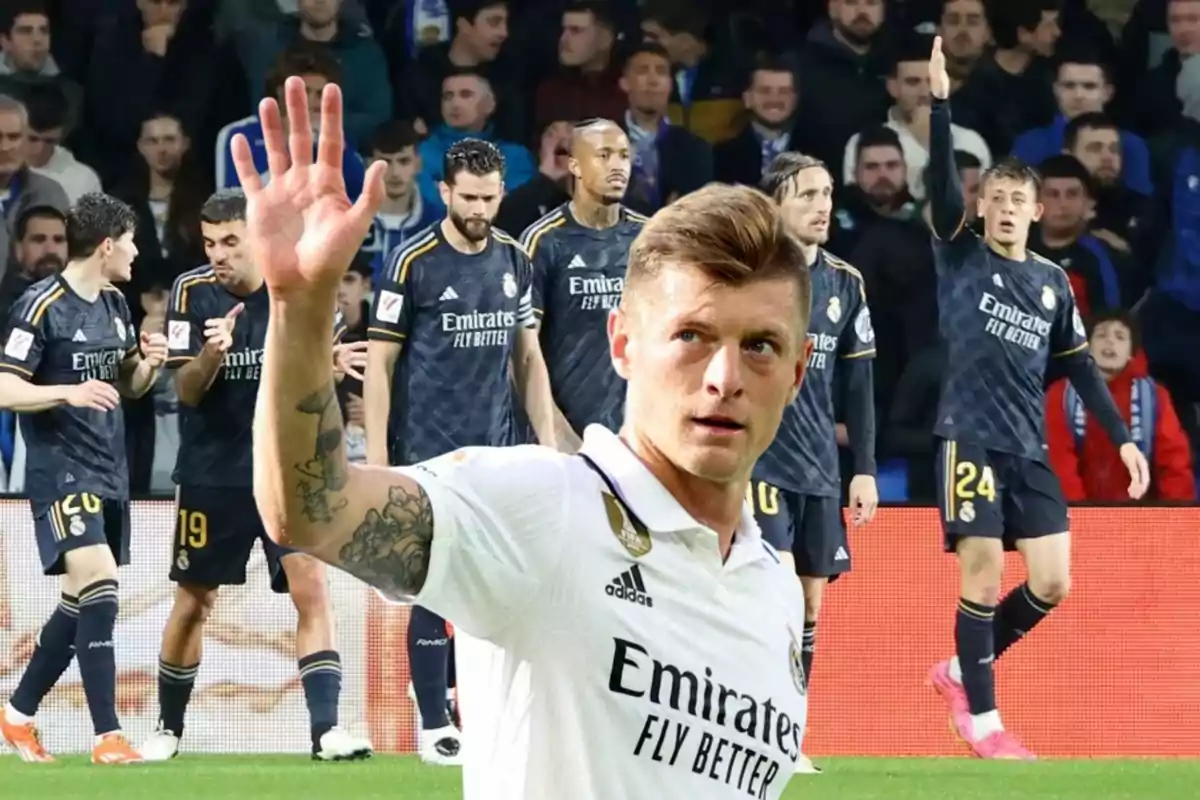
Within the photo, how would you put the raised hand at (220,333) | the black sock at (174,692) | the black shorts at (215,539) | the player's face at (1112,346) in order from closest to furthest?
the raised hand at (220,333) → the black shorts at (215,539) → the black sock at (174,692) → the player's face at (1112,346)

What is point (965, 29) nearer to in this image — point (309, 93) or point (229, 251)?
point (309, 93)

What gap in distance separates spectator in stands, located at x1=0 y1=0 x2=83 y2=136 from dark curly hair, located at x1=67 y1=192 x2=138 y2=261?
2647 mm

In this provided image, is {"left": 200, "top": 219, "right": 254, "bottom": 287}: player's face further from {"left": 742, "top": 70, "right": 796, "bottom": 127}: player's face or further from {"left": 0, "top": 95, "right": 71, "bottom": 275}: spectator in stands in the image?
{"left": 742, "top": 70, "right": 796, "bottom": 127}: player's face

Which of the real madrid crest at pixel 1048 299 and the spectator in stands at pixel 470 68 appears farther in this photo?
the spectator in stands at pixel 470 68

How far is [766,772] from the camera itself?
2746mm

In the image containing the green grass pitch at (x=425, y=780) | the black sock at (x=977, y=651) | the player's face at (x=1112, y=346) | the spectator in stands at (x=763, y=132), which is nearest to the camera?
the green grass pitch at (x=425, y=780)

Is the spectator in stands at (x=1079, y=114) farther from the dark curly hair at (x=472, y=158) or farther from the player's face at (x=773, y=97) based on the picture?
the dark curly hair at (x=472, y=158)

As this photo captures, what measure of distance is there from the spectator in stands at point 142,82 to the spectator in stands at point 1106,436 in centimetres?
433

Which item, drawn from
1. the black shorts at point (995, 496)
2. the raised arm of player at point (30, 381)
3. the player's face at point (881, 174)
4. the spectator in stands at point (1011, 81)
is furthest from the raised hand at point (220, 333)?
the spectator in stands at point (1011, 81)

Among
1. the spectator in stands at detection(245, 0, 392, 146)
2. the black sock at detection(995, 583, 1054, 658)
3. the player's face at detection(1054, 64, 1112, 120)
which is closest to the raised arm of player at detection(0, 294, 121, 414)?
the spectator in stands at detection(245, 0, 392, 146)

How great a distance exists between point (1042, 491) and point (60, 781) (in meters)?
3.96

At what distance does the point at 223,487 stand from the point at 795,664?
6.68m

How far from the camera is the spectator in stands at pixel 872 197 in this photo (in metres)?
11.5

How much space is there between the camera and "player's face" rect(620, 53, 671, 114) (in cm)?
1176
